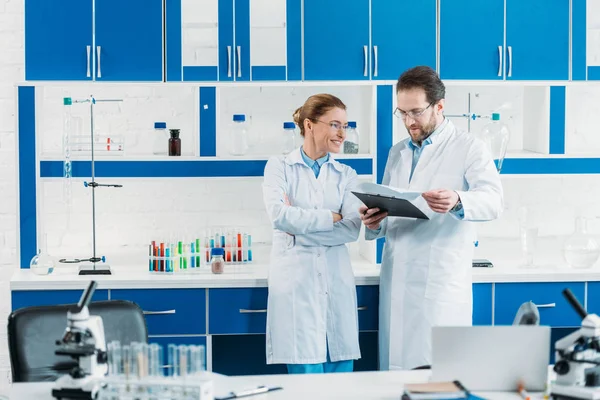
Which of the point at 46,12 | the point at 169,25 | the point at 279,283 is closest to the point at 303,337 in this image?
the point at 279,283

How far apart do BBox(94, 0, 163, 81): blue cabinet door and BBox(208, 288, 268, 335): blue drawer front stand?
1.07 meters

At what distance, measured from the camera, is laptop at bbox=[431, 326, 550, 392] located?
2479mm

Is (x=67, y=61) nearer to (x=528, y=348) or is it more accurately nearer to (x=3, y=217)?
(x=3, y=217)

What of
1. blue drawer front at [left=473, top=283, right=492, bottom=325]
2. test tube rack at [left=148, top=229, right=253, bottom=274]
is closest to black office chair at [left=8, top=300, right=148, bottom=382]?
test tube rack at [left=148, top=229, right=253, bottom=274]

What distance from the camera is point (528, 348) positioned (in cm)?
250

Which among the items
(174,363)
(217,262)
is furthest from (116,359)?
(217,262)

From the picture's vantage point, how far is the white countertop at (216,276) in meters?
4.01

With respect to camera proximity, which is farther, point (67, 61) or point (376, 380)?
point (67, 61)

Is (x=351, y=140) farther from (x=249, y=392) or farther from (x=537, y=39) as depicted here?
(x=249, y=392)

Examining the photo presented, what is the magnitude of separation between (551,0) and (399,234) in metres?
1.55

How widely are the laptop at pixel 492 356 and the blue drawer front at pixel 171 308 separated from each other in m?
1.71

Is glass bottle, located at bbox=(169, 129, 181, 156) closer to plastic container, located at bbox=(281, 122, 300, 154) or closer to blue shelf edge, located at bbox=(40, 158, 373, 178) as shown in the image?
blue shelf edge, located at bbox=(40, 158, 373, 178)

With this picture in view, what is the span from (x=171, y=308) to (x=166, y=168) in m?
0.68

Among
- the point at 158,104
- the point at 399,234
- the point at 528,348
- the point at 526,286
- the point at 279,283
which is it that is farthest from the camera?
the point at 158,104
